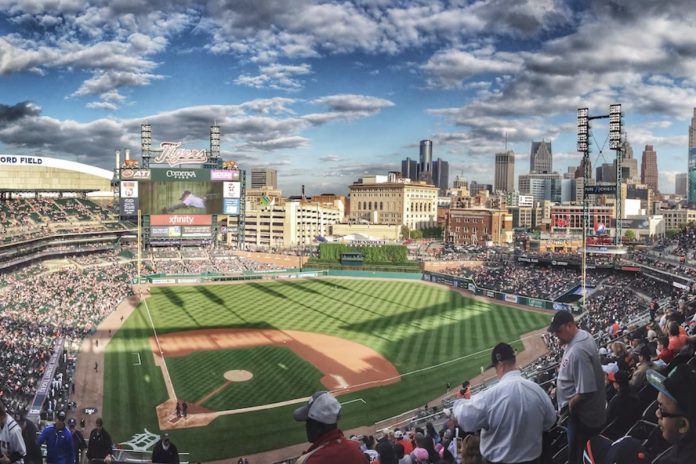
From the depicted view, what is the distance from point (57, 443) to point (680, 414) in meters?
8.29

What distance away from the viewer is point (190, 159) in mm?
63250

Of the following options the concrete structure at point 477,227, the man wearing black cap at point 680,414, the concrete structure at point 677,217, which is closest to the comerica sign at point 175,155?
the man wearing black cap at point 680,414

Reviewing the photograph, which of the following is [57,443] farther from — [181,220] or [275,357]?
[181,220]

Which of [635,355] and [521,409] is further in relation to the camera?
[635,355]

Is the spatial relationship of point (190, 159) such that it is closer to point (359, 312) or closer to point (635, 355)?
point (359, 312)

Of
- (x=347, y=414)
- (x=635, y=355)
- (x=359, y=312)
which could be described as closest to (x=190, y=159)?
(x=359, y=312)

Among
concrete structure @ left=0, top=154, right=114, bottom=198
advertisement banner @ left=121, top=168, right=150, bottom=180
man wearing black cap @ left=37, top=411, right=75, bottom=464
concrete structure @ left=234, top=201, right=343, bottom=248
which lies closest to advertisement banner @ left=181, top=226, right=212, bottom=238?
advertisement banner @ left=121, top=168, right=150, bottom=180

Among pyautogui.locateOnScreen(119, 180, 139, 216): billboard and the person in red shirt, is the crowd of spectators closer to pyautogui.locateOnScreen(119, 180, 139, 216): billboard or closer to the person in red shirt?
pyautogui.locateOnScreen(119, 180, 139, 216): billboard

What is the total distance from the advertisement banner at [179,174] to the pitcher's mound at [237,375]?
38269mm

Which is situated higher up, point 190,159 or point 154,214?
point 190,159

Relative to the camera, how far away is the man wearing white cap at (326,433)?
4.00 m

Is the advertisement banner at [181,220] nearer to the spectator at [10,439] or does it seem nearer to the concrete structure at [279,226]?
the concrete structure at [279,226]

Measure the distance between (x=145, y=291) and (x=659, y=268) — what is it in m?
46.1

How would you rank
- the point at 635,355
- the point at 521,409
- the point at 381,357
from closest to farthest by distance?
the point at 521,409 < the point at 635,355 < the point at 381,357
